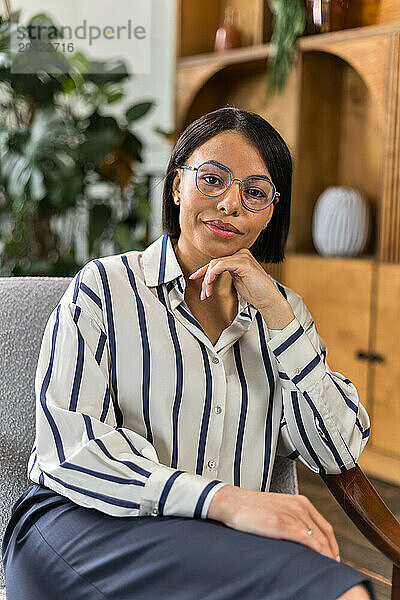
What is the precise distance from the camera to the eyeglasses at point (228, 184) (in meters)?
1.33

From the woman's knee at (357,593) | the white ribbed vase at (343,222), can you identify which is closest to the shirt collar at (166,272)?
the woman's knee at (357,593)

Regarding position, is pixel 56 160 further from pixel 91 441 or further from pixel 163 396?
pixel 91 441

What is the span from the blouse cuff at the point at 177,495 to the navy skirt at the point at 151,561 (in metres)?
0.01

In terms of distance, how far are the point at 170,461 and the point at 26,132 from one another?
78.9 inches

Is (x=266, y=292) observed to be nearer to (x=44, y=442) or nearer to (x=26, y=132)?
(x=44, y=442)

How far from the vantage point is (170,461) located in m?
1.28

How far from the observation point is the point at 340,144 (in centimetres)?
331

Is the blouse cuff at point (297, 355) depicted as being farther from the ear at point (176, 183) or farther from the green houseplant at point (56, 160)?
the green houseplant at point (56, 160)

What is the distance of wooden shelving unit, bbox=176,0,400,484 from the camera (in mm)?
2826

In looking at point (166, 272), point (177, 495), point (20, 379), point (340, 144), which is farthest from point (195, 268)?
point (340, 144)

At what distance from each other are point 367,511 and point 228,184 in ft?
1.98

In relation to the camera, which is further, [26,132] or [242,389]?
[26,132]

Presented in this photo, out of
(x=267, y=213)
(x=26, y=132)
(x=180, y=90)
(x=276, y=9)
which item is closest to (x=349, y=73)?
(x=276, y=9)

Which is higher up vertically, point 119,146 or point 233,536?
→ point 119,146
